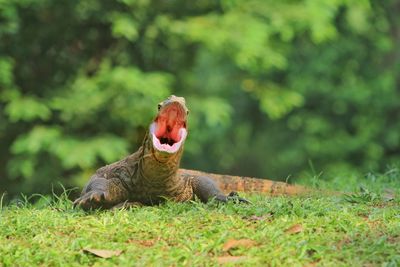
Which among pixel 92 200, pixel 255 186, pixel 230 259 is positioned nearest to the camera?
Result: pixel 230 259

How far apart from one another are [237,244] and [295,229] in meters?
0.35

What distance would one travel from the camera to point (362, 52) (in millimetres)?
16969

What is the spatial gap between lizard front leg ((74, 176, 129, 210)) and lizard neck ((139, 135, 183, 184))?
6.6 inches

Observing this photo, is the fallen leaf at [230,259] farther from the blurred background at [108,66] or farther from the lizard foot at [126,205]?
the blurred background at [108,66]

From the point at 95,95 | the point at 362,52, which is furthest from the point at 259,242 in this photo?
the point at 362,52

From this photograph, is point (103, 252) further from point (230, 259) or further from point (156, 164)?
point (156, 164)

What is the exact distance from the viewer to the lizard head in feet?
15.2

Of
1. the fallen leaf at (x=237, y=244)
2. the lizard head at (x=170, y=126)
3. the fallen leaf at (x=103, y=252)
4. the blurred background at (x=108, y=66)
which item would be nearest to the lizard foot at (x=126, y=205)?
the lizard head at (x=170, y=126)

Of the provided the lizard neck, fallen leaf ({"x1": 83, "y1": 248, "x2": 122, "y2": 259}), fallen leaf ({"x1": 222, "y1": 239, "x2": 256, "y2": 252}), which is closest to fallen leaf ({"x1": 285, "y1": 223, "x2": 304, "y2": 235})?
fallen leaf ({"x1": 222, "y1": 239, "x2": 256, "y2": 252})

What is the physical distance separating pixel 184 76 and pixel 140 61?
79 cm

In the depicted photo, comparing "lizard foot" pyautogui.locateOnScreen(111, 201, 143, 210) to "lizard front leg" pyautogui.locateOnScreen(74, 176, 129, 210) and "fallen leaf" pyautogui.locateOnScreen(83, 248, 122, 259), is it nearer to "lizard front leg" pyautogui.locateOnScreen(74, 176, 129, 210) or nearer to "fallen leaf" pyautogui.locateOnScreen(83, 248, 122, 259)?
"lizard front leg" pyautogui.locateOnScreen(74, 176, 129, 210)

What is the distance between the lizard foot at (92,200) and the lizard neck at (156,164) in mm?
341

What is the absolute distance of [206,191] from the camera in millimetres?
5094

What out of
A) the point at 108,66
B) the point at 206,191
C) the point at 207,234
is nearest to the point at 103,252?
the point at 207,234
